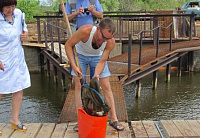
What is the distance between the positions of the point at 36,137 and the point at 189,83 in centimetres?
712

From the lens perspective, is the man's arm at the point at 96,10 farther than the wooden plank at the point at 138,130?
Yes

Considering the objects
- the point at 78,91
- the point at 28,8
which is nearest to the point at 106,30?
the point at 78,91

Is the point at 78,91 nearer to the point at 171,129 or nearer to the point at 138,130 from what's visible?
the point at 138,130

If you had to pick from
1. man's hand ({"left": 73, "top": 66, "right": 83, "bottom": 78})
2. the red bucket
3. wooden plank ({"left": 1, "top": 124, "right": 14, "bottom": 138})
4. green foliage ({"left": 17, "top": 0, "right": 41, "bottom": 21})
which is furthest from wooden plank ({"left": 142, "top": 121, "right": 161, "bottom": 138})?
green foliage ({"left": 17, "top": 0, "right": 41, "bottom": 21})

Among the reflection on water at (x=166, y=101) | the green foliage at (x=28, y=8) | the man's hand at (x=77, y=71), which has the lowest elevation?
the reflection on water at (x=166, y=101)

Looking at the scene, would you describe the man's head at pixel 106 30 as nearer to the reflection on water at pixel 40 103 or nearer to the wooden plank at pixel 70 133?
the wooden plank at pixel 70 133

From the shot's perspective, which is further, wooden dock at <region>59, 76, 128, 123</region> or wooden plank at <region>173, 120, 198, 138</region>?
wooden dock at <region>59, 76, 128, 123</region>

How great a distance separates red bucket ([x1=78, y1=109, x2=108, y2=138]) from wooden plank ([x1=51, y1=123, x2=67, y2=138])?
0.47 metres

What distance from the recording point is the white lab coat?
11.7 feet

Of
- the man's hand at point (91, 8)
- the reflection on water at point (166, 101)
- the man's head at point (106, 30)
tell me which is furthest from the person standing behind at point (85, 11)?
the reflection on water at point (166, 101)

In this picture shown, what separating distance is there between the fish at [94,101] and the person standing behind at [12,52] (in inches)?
35.4

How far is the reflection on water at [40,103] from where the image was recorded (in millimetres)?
6602

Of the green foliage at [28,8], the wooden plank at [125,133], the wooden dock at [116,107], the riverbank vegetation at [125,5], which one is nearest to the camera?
the wooden plank at [125,133]

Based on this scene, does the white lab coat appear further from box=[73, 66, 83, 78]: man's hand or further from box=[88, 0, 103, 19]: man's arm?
box=[88, 0, 103, 19]: man's arm
